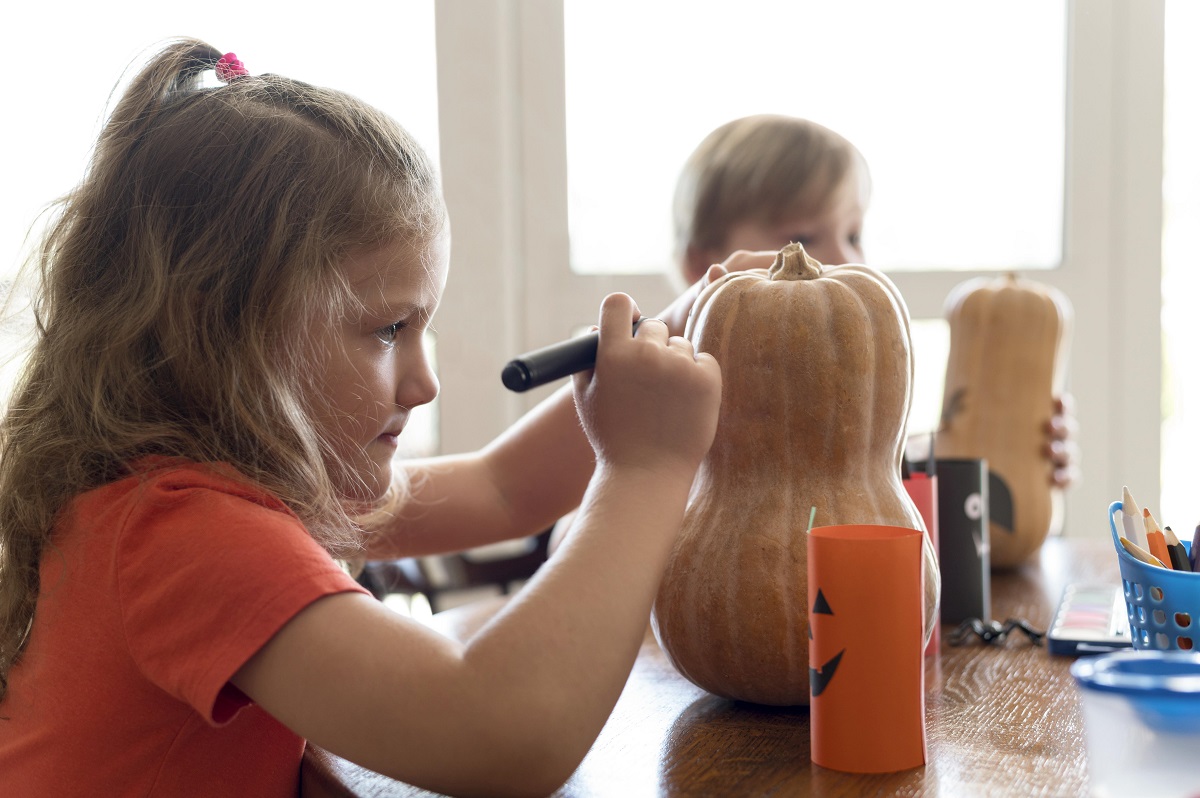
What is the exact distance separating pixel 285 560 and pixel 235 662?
60 millimetres

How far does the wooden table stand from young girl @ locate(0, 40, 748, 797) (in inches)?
2.0

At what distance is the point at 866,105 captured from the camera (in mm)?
2133

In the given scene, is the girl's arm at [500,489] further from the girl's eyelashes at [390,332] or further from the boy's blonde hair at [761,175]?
the boy's blonde hair at [761,175]

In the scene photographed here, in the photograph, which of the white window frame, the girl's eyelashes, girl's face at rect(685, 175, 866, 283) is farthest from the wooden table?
the white window frame

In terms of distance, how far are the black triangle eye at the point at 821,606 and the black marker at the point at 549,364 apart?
19cm

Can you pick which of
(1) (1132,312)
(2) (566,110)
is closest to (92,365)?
(2) (566,110)

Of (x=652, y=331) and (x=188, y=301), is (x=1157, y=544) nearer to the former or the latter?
(x=652, y=331)

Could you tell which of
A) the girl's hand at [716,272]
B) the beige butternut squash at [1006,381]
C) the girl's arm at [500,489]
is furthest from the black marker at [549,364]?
the beige butternut squash at [1006,381]

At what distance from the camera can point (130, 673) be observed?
0.67m

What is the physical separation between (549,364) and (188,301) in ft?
0.93

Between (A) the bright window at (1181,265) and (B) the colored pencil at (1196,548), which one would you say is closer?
(B) the colored pencil at (1196,548)

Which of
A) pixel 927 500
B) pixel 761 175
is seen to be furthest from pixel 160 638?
pixel 761 175

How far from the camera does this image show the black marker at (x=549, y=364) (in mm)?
599

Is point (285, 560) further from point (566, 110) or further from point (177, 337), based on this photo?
point (566, 110)
